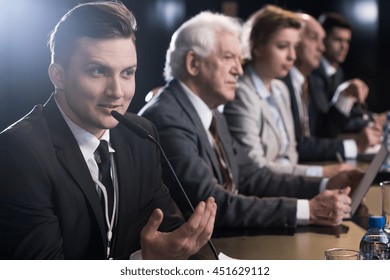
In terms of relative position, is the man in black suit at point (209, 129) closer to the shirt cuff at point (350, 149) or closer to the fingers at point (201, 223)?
the fingers at point (201, 223)

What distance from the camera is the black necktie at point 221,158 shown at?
90.4 inches

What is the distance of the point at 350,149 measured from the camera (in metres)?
3.58

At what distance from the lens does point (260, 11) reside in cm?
296

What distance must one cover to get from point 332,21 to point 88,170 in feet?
10.0

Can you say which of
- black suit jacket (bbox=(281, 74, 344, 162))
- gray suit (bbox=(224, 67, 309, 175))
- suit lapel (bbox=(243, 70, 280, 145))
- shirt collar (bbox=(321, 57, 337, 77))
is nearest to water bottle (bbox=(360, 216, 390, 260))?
gray suit (bbox=(224, 67, 309, 175))

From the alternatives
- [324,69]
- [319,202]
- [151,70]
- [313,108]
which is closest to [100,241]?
[151,70]

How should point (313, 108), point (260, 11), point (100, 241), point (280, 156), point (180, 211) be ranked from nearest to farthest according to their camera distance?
point (100, 241) → point (180, 211) → point (260, 11) → point (280, 156) → point (313, 108)

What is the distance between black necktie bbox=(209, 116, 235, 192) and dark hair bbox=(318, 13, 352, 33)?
203cm

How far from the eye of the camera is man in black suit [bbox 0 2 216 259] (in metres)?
1.59

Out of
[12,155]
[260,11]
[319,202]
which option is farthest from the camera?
[260,11]

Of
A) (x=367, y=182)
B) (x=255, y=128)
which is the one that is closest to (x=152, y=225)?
(x=367, y=182)
